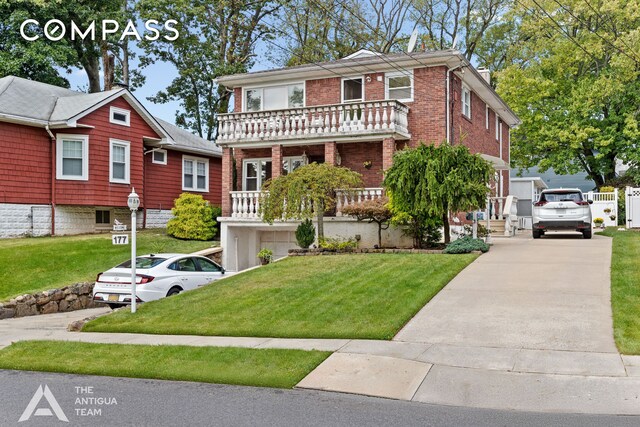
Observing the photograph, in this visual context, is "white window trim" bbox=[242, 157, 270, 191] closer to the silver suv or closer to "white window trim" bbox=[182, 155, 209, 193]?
"white window trim" bbox=[182, 155, 209, 193]

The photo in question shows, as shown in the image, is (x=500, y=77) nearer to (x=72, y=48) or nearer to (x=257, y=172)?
(x=257, y=172)

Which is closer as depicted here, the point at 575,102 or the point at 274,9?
the point at 575,102

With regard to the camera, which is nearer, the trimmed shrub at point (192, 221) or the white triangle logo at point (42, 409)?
the white triangle logo at point (42, 409)

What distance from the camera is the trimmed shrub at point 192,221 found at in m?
24.7

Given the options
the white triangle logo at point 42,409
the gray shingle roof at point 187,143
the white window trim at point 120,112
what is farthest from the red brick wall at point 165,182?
the white triangle logo at point 42,409

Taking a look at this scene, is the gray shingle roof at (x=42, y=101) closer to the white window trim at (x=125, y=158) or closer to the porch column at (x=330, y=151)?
the white window trim at (x=125, y=158)

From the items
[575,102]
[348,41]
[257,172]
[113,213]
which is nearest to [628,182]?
[575,102]

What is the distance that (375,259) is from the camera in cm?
1650

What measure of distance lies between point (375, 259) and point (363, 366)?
27.0ft

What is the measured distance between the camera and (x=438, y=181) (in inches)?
687

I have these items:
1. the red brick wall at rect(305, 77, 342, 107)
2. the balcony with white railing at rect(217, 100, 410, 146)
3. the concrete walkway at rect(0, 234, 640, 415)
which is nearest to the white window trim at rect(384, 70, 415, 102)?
the balcony with white railing at rect(217, 100, 410, 146)

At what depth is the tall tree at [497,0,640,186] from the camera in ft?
111

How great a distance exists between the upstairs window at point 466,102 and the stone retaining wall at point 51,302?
15.5 meters

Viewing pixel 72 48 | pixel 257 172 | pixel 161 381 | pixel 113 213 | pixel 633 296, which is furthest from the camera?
pixel 72 48
